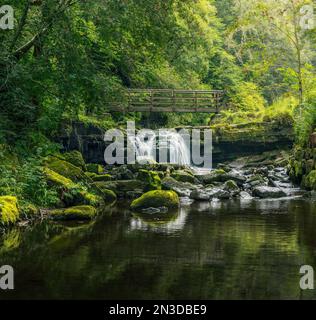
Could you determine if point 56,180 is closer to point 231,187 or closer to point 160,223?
point 160,223

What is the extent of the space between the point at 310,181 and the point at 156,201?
6.67 m

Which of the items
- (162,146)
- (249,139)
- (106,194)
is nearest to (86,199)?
(106,194)

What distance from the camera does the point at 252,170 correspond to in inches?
1018

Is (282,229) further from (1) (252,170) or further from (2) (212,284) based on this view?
(1) (252,170)

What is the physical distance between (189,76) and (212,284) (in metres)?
29.0

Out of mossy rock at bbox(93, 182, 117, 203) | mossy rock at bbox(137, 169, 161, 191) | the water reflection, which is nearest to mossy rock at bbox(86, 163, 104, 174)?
mossy rock at bbox(137, 169, 161, 191)

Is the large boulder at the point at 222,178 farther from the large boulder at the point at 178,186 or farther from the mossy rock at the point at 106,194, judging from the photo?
the mossy rock at the point at 106,194

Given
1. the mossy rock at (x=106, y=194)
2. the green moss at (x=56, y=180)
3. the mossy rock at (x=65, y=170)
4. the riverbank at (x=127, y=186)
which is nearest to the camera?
the riverbank at (x=127, y=186)

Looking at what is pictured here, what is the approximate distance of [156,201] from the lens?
15.9m

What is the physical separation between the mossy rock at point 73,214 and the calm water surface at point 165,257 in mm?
386

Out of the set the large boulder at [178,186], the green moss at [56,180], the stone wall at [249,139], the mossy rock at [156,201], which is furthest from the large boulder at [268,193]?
the stone wall at [249,139]

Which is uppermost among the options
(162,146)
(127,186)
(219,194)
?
(162,146)

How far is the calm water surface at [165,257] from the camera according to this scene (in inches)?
284

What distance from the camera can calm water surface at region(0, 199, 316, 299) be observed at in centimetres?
721
